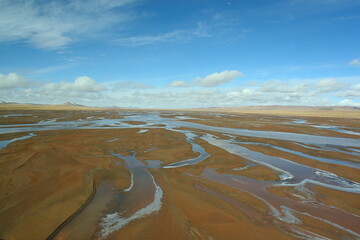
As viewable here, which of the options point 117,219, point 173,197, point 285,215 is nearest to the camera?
point 117,219

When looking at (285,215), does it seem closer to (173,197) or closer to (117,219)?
(173,197)

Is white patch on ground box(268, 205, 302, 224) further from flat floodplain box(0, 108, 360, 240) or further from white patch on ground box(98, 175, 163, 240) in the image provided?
white patch on ground box(98, 175, 163, 240)

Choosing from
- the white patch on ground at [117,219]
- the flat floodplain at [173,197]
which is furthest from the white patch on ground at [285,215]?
the white patch on ground at [117,219]

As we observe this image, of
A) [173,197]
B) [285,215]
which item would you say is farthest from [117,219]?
[285,215]

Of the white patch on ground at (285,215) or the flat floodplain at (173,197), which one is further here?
the white patch on ground at (285,215)

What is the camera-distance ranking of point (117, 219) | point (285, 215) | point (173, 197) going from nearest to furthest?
1. point (117, 219)
2. point (285, 215)
3. point (173, 197)

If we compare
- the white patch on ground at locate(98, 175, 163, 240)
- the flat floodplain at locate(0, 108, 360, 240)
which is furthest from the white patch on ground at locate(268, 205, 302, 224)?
the white patch on ground at locate(98, 175, 163, 240)

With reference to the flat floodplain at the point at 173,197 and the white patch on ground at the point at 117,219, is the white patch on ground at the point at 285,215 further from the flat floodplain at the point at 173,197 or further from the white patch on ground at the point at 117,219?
the white patch on ground at the point at 117,219

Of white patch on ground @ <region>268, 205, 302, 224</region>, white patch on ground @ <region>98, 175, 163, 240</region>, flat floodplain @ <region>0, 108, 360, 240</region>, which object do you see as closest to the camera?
white patch on ground @ <region>98, 175, 163, 240</region>

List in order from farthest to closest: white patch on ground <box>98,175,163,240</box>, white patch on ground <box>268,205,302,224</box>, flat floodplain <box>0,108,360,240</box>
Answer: white patch on ground <box>268,205,302,224</box>, flat floodplain <box>0,108,360,240</box>, white patch on ground <box>98,175,163,240</box>

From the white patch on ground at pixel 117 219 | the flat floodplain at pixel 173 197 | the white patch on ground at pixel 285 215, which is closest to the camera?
the white patch on ground at pixel 117 219

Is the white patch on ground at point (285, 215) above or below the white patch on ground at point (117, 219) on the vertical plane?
below

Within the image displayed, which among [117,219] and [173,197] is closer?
[117,219]

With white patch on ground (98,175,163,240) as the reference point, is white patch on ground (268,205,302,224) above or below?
below
